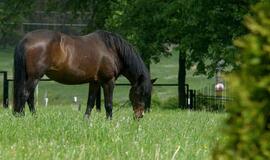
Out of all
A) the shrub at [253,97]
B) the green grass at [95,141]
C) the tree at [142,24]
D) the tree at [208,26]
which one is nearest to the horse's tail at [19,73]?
the green grass at [95,141]

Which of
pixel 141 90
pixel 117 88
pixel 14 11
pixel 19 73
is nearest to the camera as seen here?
pixel 19 73

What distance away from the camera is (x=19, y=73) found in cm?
1355

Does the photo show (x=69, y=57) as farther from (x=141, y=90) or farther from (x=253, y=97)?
(x=253, y=97)

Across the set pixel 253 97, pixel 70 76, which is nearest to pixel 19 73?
pixel 70 76

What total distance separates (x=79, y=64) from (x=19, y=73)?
1.40 meters

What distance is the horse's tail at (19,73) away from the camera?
44.2 ft

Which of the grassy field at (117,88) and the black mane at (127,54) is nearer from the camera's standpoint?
the black mane at (127,54)

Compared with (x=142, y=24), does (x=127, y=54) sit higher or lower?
lower

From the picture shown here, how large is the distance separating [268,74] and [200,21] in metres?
24.7

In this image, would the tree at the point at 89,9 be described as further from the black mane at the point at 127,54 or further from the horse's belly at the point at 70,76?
the horse's belly at the point at 70,76

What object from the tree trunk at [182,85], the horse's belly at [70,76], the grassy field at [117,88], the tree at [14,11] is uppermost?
the tree at [14,11]

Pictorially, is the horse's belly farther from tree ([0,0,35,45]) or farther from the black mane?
tree ([0,0,35,45])

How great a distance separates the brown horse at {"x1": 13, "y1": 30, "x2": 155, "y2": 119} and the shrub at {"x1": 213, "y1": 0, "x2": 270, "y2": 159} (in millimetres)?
10312

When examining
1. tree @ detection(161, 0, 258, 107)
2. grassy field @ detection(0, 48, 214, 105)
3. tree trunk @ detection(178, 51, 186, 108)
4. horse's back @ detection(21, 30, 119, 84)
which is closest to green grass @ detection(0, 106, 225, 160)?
horse's back @ detection(21, 30, 119, 84)
